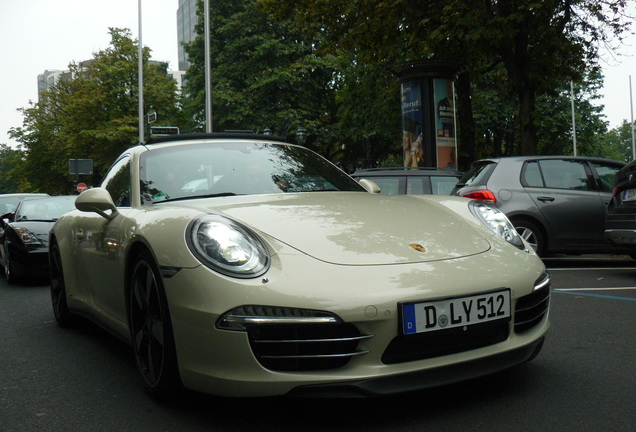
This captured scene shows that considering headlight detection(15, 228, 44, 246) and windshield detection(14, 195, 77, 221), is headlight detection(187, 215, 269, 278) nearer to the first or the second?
headlight detection(15, 228, 44, 246)

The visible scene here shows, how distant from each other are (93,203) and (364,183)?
170 cm

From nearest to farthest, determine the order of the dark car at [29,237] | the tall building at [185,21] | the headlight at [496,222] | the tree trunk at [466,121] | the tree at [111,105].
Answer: the headlight at [496,222], the dark car at [29,237], the tree trunk at [466,121], the tree at [111,105], the tall building at [185,21]

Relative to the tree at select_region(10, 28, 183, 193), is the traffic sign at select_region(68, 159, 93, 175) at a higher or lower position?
lower

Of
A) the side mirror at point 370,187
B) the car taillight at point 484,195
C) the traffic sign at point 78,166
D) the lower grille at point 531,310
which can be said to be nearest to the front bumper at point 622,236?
the car taillight at point 484,195

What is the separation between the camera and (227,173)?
4.14 m

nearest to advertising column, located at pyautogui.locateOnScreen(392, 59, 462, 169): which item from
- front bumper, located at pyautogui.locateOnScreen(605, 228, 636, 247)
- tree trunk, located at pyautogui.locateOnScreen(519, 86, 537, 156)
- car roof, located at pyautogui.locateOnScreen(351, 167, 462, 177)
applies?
tree trunk, located at pyautogui.locateOnScreen(519, 86, 537, 156)

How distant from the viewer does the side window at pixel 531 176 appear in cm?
938

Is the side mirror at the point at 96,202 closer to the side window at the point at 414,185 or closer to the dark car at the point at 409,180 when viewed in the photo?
the dark car at the point at 409,180

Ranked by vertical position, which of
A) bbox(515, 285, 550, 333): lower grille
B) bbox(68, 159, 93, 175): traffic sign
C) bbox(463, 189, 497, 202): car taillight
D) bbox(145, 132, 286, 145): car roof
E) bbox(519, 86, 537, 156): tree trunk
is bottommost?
bbox(515, 285, 550, 333): lower grille

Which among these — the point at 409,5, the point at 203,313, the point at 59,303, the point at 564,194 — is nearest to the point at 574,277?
the point at 564,194

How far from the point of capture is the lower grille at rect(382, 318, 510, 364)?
2838 millimetres

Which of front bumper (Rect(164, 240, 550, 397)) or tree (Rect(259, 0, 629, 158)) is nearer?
front bumper (Rect(164, 240, 550, 397))

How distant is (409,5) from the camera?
48.5ft

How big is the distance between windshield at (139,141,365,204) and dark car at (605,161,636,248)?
4093mm
